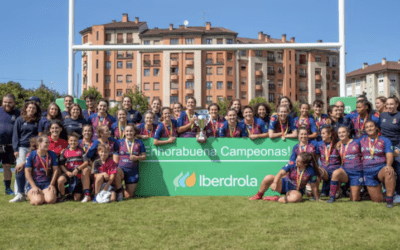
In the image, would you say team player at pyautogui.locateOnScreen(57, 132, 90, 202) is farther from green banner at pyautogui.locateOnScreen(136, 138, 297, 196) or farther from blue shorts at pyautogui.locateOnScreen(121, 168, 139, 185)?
green banner at pyautogui.locateOnScreen(136, 138, 297, 196)

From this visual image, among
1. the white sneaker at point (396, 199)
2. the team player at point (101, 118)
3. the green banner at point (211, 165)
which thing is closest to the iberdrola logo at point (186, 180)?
the green banner at point (211, 165)

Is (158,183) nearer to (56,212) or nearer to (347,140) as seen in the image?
(56,212)

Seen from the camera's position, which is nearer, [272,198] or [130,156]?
[272,198]

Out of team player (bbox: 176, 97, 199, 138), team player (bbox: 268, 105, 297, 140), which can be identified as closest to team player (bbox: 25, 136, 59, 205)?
team player (bbox: 176, 97, 199, 138)

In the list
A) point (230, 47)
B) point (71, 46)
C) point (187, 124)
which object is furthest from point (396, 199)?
point (71, 46)

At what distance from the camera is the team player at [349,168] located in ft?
20.4

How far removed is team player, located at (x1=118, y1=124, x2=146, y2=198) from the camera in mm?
6734

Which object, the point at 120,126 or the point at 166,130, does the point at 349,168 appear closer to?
the point at 166,130

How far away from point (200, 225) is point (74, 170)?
2809 millimetres

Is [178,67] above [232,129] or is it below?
above

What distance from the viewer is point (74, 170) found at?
6.45 meters

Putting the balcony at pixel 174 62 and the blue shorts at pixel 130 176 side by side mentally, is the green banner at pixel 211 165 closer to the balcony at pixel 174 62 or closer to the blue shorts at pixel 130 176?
the blue shorts at pixel 130 176

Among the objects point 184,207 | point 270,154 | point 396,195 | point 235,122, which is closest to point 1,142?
point 184,207

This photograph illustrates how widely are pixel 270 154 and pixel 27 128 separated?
4.47 m
